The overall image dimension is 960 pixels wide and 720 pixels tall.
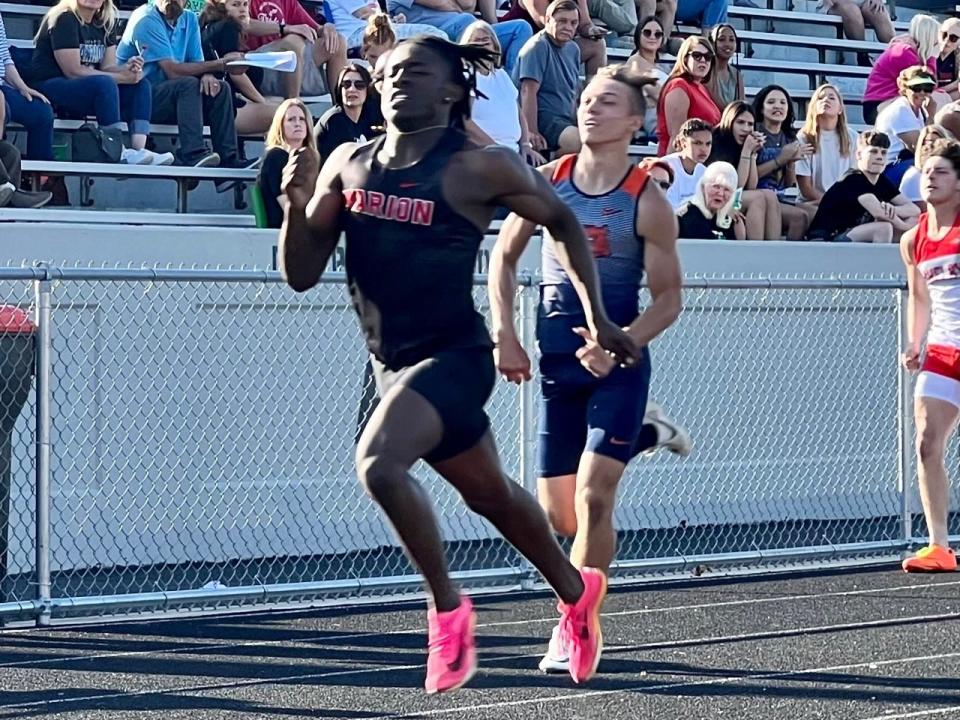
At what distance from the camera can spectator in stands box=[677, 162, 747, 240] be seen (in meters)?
10.5

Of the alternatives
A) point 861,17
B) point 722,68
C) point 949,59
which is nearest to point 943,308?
point 722,68

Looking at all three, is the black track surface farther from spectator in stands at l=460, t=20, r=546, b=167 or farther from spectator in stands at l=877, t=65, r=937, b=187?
spectator in stands at l=877, t=65, r=937, b=187

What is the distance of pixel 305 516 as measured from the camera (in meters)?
9.34

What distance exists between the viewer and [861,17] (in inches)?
649

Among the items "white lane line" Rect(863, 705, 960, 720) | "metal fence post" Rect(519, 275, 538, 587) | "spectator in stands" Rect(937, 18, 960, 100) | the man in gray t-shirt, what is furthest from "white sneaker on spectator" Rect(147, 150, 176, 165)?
"spectator in stands" Rect(937, 18, 960, 100)

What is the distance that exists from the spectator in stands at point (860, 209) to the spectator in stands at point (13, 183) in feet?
16.8

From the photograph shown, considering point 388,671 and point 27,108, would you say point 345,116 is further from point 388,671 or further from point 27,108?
point 388,671

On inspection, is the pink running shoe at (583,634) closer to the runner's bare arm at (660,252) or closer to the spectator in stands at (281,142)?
the runner's bare arm at (660,252)

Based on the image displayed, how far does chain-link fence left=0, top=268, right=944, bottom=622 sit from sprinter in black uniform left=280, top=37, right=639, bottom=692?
312 centimetres

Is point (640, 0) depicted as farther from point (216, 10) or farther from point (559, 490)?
point (559, 490)

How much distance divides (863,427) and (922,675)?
4551 mm

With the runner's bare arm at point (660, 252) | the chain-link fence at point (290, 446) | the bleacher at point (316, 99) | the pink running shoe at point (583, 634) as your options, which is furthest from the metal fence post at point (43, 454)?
the pink running shoe at point (583, 634)

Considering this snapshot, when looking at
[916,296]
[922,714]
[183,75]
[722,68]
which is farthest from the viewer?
→ [722,68]

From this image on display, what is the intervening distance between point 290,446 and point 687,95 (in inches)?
162
